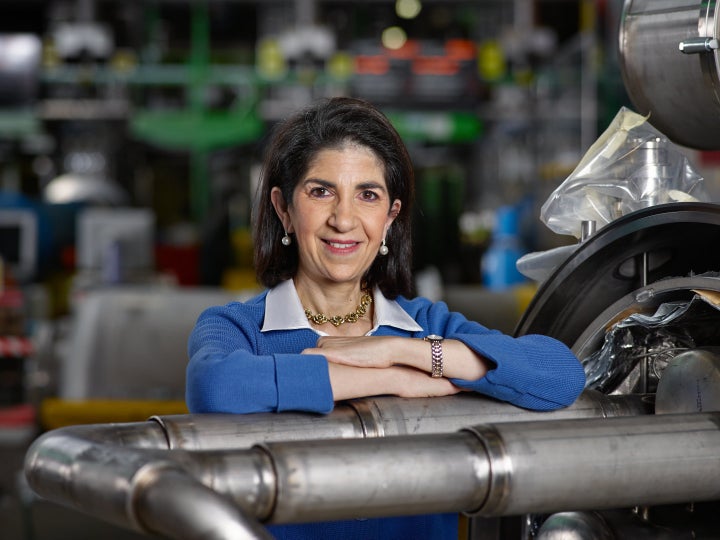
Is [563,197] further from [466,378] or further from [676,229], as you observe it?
[466,378]

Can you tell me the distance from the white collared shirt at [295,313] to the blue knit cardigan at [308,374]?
1cm

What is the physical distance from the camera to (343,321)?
136 centimetres

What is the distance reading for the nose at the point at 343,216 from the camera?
1.23m

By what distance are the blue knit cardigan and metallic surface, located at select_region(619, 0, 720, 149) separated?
0.97ft

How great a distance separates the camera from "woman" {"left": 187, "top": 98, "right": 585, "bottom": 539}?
106 cm

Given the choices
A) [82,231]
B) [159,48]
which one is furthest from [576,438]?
[159,48]

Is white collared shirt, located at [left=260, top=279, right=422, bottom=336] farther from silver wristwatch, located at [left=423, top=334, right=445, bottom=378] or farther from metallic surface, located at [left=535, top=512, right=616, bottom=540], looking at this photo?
metallic surface, located at [left=535, top=512, right=616, bottom=540]

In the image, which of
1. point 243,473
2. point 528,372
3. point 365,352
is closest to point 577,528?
point 528,372

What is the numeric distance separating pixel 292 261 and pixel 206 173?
716cm

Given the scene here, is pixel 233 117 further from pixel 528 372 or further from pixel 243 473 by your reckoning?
pixel 243 473

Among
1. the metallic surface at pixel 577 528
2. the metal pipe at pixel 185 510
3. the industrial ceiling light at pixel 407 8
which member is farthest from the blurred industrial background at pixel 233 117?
the metal pipe at pixel 185 510

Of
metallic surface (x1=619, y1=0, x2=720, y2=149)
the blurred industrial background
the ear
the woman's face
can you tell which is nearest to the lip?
the woman's face

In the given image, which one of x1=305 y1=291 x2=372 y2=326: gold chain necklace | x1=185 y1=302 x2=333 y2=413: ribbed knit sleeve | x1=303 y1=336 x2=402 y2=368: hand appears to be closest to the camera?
x1=185 y1=302 x2=333 y2=413: ribbed knit sleeve

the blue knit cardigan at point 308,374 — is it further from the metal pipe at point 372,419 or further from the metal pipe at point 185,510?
the metal pipe at point 185,510
